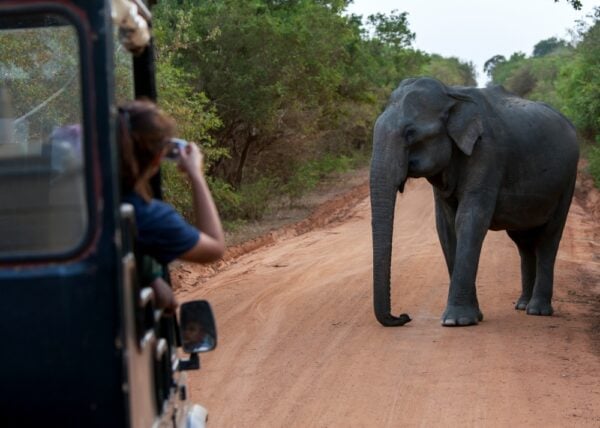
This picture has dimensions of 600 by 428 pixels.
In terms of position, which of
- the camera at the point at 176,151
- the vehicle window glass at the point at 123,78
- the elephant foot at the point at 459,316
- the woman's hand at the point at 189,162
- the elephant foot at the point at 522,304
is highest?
the vehicle window glass at the point at 123,78

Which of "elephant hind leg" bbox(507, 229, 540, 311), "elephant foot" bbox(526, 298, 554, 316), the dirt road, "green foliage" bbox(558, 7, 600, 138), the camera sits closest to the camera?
the camera

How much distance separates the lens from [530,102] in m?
12.7

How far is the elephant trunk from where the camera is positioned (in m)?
10.5

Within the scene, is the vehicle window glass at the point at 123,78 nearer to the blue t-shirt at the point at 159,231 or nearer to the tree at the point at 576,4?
the tree at the point at 576,4

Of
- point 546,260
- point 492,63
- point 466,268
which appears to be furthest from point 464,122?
point 492,63

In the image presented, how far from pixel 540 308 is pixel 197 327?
8022 mm

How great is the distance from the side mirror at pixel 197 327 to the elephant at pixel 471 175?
6.46m

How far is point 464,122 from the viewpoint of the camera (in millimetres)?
11281

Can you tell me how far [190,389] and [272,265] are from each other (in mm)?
7428

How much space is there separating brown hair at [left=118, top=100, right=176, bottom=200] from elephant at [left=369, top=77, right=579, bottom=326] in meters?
7.13

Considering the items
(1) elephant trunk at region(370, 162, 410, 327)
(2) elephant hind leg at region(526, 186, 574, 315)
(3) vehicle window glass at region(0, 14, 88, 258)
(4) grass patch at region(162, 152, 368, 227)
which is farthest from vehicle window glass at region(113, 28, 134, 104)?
(3) vehicle window glass at region(0, 14, 88, 258)

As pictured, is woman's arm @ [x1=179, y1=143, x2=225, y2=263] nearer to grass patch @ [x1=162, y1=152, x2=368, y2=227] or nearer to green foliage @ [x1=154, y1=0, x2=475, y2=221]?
grass patch @ [x1=162, y1=152, x2=368, y2=227]

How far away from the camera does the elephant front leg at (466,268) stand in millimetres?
10805

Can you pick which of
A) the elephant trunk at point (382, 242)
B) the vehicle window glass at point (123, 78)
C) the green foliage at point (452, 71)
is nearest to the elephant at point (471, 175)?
the elephant trunk at point (382, 242)
